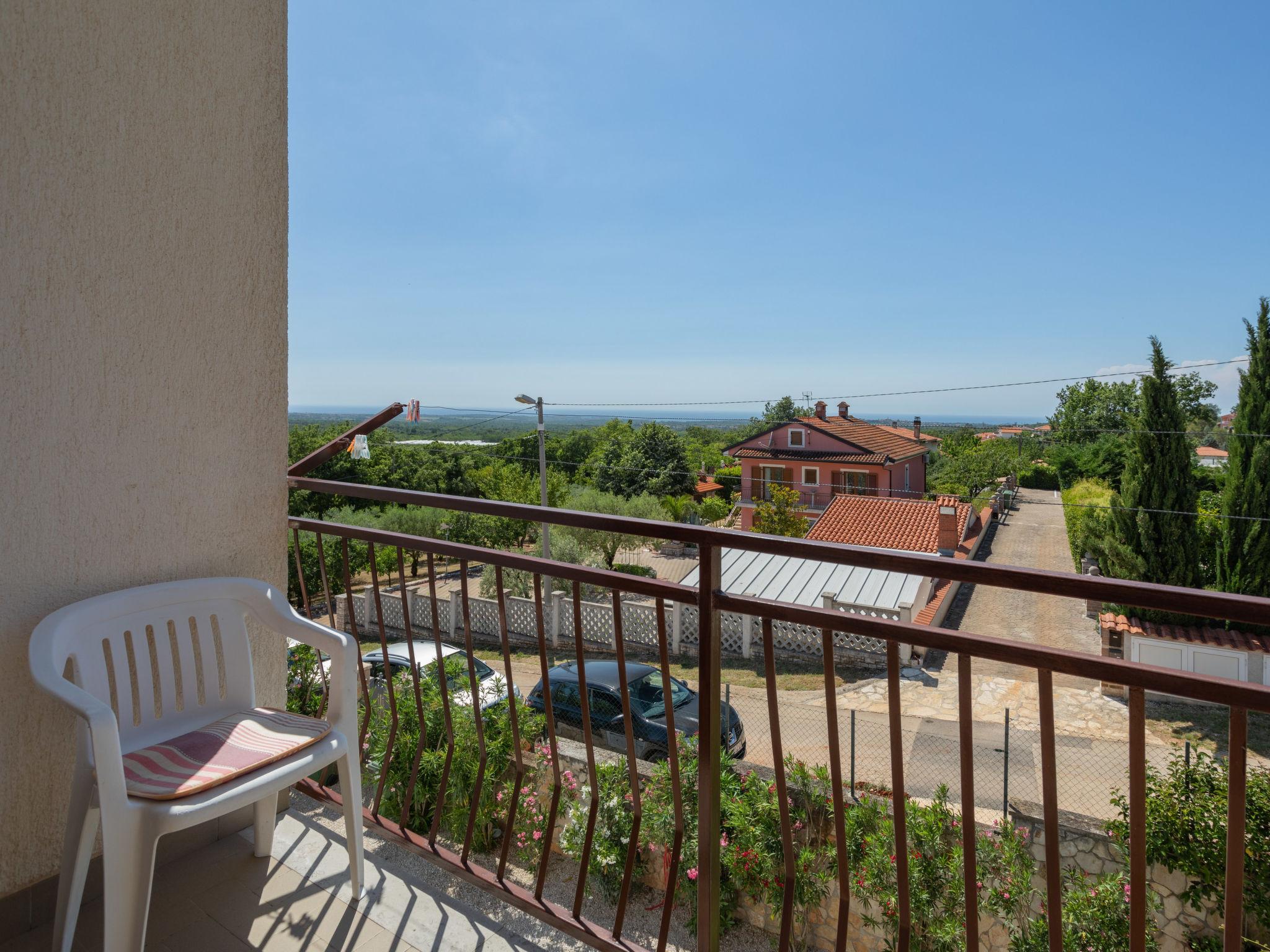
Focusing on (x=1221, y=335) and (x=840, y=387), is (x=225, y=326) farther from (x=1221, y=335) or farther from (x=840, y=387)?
(x=1221, y=335)

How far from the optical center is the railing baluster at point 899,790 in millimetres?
951

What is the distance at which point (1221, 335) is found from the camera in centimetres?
4631

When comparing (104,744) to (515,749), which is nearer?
(104,744)

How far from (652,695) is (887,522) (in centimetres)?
1329

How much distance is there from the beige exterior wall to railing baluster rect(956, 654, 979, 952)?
1.60 meters

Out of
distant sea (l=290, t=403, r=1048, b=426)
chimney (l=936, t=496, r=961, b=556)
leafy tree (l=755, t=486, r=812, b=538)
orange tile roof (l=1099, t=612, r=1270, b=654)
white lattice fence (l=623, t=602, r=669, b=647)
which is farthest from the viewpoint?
leafy tree (l=755, t=486, r=812, b=538)

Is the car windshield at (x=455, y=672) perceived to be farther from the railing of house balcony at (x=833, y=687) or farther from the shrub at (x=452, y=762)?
the railing of house balcony at (x=833, y=687)

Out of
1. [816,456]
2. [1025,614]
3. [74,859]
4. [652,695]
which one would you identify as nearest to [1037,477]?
[816,456]

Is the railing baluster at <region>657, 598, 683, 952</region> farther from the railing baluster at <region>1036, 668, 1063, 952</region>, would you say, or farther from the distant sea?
the distant sea

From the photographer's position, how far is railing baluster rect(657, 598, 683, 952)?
120cm

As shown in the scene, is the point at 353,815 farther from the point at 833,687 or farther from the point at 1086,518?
the point at 1086,518

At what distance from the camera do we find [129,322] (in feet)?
4.81

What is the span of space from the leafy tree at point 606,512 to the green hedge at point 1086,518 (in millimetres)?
8227

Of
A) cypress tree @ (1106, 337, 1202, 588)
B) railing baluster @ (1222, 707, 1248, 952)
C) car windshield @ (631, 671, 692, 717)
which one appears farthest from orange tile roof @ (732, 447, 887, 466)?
railing baluster @ (1222, 707, 1248, 952)
